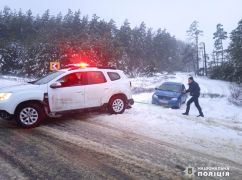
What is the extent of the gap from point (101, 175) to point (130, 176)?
0.54 m

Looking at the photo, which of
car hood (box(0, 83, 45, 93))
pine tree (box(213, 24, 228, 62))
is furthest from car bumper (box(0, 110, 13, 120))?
pine tree (box(213, 24, 228, 62))

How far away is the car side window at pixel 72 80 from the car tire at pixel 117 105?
1462mm

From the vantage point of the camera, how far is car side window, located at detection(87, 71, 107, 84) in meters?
9.73

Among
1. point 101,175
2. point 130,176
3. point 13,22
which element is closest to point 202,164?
point 130,176

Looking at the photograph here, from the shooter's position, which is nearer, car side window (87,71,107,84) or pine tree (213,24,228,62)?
car side window (87,71,107,84)

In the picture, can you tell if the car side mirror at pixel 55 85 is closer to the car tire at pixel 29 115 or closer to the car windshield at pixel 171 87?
the car tire at pixel 29 115

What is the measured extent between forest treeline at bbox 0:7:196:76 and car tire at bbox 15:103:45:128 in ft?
100

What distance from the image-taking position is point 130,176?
17.5 ft

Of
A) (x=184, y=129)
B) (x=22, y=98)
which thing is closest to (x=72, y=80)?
(x=22, y=98)

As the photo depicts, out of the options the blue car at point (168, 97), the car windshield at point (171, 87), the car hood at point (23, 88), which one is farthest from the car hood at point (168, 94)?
the car hood at point (23, 88)

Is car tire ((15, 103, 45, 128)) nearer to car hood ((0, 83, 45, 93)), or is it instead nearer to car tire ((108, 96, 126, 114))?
car hood ((0, 83, 45, 93))

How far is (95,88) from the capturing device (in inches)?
384

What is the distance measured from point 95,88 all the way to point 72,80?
0.88 metres

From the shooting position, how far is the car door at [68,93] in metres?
8.88
